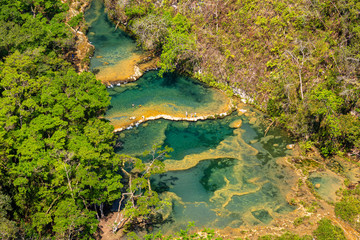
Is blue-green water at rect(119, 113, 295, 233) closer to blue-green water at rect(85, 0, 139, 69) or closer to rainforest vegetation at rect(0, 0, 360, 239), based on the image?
rainforest vegetation at rect(0, 0, 360, 239)

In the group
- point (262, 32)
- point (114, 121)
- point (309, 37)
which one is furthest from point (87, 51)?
point (309, 37)

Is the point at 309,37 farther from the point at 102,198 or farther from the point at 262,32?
the point at 102,198

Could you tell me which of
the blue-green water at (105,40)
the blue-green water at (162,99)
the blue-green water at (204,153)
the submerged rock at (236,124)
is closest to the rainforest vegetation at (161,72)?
the blue-green water at (204,153)

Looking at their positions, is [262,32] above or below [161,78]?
above

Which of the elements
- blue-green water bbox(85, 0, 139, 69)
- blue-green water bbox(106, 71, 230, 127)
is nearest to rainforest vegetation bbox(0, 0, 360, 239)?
blue-green water bbox(106, 71, 230, 127)

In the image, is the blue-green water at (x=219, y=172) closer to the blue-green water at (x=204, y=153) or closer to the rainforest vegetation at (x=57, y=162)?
the blue-green water at (x=204, y=153)

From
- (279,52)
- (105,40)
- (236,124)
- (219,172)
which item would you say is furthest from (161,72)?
(219,172)

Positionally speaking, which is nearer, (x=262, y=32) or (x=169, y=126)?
(x=169, y=126)
